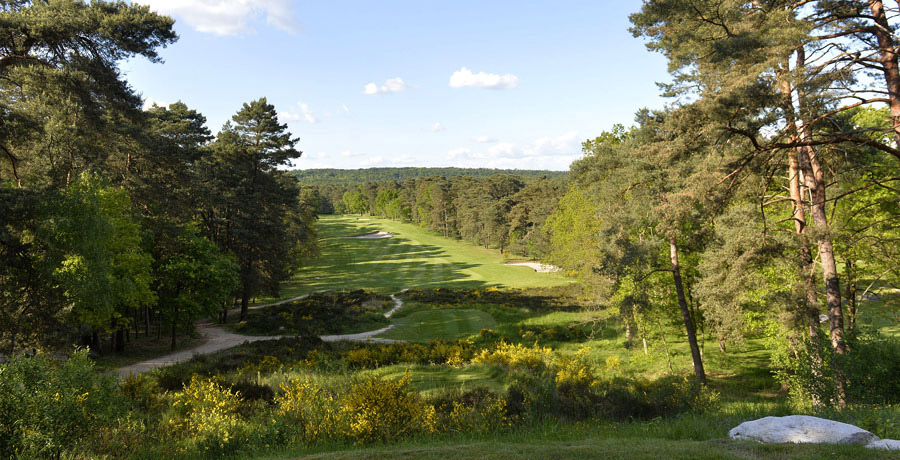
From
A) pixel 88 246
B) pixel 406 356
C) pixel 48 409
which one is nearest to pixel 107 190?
pixel 88 246

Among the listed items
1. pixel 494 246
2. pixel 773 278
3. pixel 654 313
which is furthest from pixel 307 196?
pixel 773 278

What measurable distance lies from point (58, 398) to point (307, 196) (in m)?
60.3

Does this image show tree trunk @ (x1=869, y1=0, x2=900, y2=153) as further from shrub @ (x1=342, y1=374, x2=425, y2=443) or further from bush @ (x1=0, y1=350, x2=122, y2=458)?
bush @ (x1=0, y1=350, x2=122, y2=458)

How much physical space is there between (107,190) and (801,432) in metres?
21.7

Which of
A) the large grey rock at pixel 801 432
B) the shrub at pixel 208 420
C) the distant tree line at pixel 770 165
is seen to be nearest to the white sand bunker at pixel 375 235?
the distant tree line at pixel 770 165

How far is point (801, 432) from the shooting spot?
6.12 metres

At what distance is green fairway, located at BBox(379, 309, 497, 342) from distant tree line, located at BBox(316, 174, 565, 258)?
1048 inches

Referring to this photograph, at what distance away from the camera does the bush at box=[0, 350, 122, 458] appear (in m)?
5.45

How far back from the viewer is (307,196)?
209 ft

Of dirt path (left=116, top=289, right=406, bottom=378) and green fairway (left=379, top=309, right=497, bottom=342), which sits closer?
dirt path (left=116, top=289, right=406, bottom=378)

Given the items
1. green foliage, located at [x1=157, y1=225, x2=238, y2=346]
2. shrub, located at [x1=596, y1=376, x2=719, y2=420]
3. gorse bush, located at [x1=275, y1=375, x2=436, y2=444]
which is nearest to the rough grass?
gorse bush, located at [x1=275, y1=375, x2=436, y2=444]

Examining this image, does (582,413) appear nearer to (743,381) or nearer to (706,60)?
(706,60)

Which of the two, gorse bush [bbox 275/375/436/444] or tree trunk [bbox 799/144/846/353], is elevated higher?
tree trunk [bbox 799/144/846/353]

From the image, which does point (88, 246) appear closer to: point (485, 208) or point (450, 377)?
point (450, 377)
